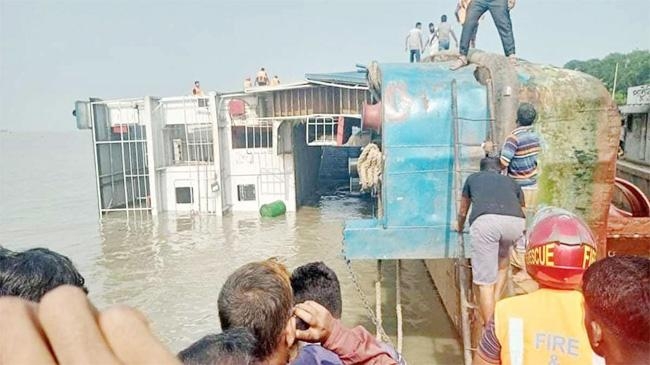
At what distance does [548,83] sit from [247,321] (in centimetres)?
415

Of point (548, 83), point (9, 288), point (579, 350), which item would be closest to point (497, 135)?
point (548, 83)

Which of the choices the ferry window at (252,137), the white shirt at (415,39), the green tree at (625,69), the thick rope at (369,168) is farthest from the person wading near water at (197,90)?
the green tree at (625,69)

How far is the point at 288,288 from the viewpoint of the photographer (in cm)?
191

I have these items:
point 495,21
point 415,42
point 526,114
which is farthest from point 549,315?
point 415,42

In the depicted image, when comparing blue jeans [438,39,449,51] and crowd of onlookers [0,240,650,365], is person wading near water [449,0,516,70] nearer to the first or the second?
crowd of onlookers [0,240,650,365]

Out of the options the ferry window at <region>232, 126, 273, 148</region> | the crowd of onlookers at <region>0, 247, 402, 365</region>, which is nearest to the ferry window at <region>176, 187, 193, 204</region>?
the ferry window at <region>232, 126, 273, 148</region>

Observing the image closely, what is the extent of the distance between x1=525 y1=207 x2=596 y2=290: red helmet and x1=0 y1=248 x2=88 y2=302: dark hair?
71.1 inches

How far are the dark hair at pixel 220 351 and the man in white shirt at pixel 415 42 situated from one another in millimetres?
14386

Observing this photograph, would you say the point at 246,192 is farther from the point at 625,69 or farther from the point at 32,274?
the point at 625,69

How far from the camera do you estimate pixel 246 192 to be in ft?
64.2

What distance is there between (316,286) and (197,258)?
12906 mm

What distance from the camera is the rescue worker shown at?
179cm

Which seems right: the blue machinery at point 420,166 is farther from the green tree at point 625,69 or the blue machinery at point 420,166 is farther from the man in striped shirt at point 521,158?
the green tree at point 625,69

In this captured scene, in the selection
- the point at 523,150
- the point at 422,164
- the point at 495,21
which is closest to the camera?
the point at 523,150
